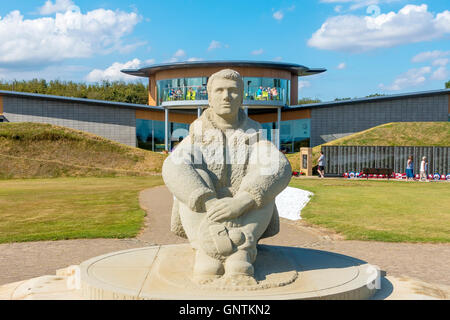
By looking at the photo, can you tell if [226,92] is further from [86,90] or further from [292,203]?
[86,90]

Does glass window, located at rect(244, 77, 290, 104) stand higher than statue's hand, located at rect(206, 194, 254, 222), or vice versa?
glass window, located at rect(244, 77, 290, 104)

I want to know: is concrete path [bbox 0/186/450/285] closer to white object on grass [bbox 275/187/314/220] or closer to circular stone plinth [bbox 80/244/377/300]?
circular stone plinth [bbox 80/244/377/300]

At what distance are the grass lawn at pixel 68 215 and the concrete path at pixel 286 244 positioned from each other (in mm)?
571

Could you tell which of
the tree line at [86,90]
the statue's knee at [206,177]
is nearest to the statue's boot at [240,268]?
the statue's knee at [206,177]

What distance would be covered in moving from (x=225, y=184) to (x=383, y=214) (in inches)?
331

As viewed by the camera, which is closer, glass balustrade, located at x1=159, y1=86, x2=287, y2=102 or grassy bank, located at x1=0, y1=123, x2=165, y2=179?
grassy bank, located at x1=0, y1=123, x2=165, y2=179

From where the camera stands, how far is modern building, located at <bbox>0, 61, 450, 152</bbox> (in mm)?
34562

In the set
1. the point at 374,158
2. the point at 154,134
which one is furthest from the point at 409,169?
the point at 154,134

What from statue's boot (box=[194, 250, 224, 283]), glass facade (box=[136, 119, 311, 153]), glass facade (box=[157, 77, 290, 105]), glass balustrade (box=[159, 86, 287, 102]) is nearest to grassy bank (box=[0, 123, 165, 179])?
glass balustrade (box=[159, 86, 287, 102])

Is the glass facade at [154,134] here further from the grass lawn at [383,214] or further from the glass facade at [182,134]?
the grass lawn at [383,214]

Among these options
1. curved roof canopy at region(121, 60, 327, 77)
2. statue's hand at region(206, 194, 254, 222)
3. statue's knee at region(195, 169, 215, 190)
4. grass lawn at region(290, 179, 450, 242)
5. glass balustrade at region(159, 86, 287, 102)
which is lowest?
grass lawn at region(290, 179, 450, 242)

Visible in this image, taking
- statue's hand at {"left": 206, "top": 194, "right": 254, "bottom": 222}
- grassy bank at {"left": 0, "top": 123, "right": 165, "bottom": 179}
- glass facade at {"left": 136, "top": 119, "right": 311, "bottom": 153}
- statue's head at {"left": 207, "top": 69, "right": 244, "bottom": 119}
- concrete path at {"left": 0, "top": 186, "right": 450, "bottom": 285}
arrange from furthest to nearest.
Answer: glass facade at {"left": 136, "top": 119, "right": 311, "bottom": 153}
grassy bank at {"left": 0, "top": 123, "right": 165, "bottom": 179}
concrete path at {"left": 0, "top": 186, "right": 450, "bottom": 285}
statue's head at {"left": 207, "top": 69, "right": 244, "bottom": 119}
statue's hand at {"left": 206, "top": 194, "right": 254, "bottom": 222}
